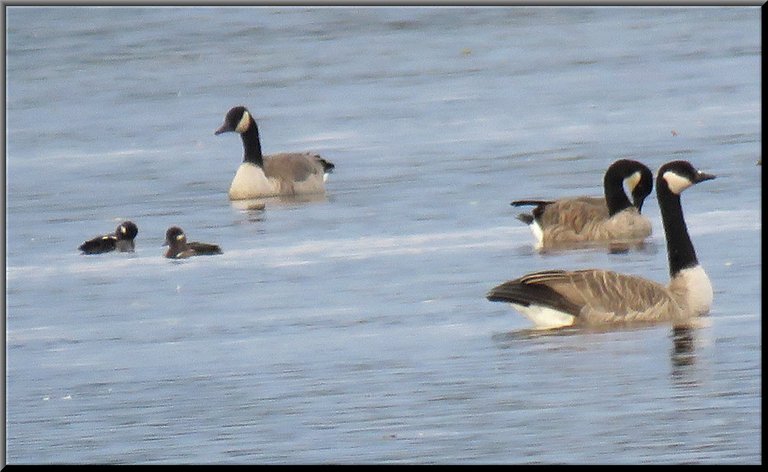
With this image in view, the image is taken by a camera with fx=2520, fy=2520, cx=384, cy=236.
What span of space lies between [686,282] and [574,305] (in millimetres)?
580

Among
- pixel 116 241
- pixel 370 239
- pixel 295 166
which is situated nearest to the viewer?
pixel 116 241

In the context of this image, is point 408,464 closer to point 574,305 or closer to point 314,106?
point 574,305

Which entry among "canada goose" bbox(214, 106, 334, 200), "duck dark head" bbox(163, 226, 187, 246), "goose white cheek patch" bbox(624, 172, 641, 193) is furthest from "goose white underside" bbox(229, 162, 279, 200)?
"goose white cheek patch" bbox(624, 172, 641, 193)

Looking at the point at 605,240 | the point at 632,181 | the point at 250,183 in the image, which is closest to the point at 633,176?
the point at 632,181

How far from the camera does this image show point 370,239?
1332 centimetres

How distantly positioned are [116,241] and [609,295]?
8.29 ft

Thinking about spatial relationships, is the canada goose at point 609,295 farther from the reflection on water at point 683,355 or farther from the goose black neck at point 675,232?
the reflection on water at point 683,355

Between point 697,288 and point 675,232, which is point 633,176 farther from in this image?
point 697,288

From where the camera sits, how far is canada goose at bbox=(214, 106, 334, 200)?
1306cm

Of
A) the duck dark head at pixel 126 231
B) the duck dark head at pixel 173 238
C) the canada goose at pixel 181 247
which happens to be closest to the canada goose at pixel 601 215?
the canada goose at pixel 181 247

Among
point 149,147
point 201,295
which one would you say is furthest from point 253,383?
point 149,147

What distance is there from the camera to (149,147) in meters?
13.2

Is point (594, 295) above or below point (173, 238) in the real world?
below

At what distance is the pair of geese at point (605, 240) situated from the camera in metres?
12.7
